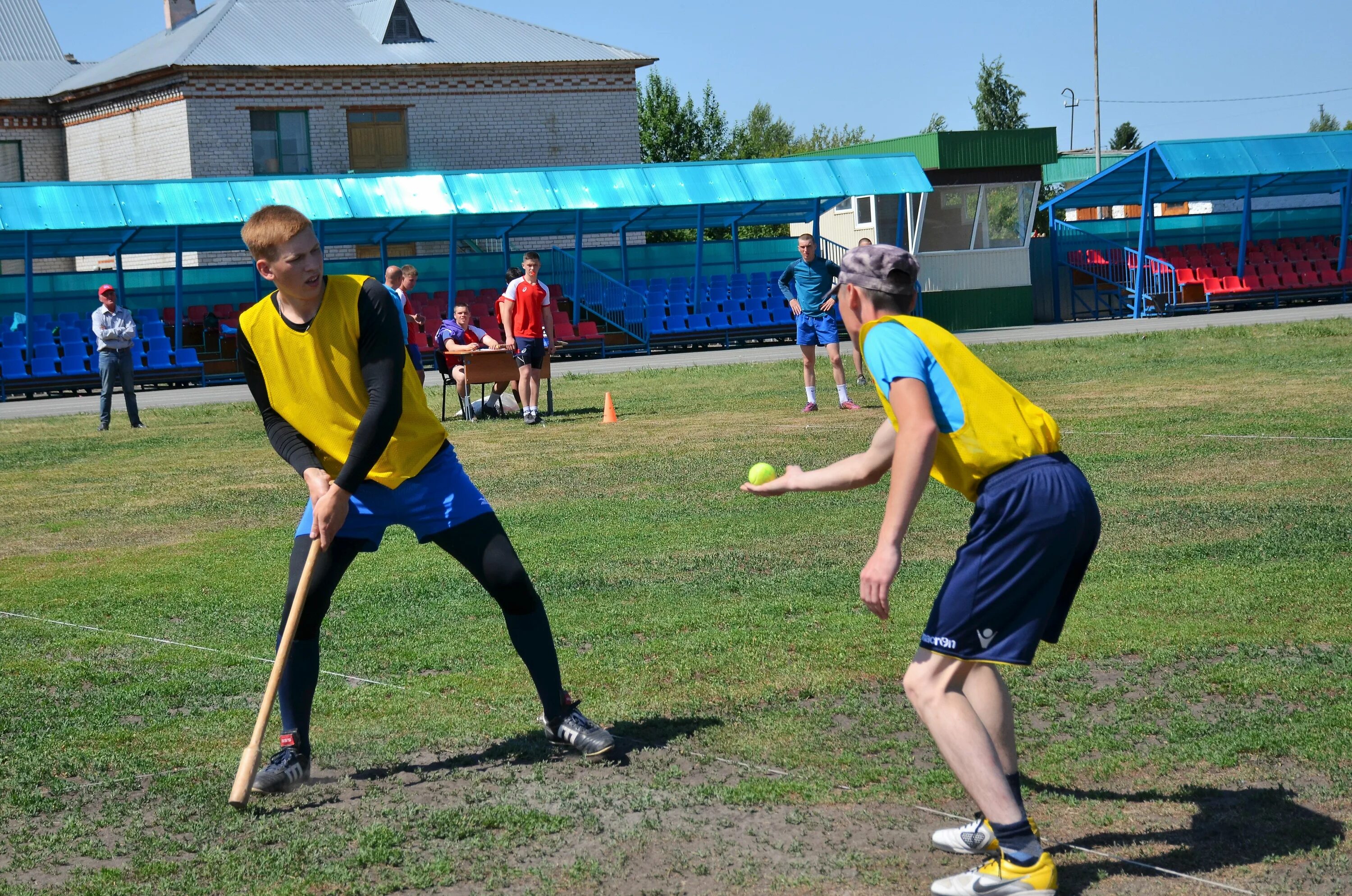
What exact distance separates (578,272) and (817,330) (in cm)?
1683

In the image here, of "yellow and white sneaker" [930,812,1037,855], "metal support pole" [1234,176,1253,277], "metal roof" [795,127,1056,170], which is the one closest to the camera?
"yellow and white sneaker" [930,812,1037,855]

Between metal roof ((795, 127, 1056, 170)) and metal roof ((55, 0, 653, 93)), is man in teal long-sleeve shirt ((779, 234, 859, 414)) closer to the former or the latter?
metal roof ((795, 127, 1056, 170))

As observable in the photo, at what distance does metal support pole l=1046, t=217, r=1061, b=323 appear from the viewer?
128ft

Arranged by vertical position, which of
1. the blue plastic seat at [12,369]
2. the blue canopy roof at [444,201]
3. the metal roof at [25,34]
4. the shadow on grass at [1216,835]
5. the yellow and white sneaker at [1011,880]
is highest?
the metal roof at [25,34]

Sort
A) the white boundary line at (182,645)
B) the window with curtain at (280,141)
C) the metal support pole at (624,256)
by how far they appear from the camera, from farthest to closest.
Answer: the window with curtain at (280,141) < the metal support pole at (624,256) < the white boundary line at (182,645)

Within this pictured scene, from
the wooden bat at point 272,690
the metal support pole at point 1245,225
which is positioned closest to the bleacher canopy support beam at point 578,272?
the metal support pole at point 1245,225

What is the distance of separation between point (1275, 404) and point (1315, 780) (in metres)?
11.3

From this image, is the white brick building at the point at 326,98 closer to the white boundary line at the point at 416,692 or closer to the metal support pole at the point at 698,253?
the metal support pole at the point at 698,253

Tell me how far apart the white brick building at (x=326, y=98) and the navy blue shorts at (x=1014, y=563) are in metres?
38.5

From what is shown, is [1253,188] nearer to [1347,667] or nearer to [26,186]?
[26,186]

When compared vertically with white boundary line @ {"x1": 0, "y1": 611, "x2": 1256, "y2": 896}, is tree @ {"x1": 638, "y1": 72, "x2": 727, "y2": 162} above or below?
above

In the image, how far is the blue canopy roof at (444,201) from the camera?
91.6ft

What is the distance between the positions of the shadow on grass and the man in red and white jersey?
12850 millimetres

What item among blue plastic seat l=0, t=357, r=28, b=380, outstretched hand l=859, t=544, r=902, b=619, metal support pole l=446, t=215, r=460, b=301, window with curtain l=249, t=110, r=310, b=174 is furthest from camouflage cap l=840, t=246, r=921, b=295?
window with curtain l=249, t=110, r=310, b=174
